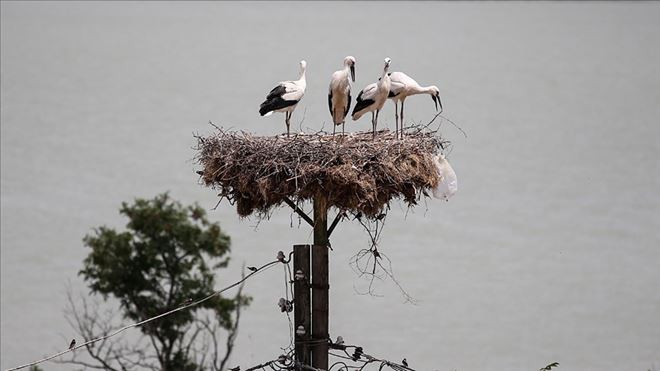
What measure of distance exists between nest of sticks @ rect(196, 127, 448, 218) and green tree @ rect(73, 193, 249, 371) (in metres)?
8.45

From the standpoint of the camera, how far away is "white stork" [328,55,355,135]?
9.41 meters

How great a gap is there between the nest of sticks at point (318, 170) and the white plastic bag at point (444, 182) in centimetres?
6

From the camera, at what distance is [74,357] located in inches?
698

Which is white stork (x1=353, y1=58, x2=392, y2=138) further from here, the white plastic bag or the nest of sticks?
the white plastic bag

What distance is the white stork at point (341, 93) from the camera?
9414 millimetres

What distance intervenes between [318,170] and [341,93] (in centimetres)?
116

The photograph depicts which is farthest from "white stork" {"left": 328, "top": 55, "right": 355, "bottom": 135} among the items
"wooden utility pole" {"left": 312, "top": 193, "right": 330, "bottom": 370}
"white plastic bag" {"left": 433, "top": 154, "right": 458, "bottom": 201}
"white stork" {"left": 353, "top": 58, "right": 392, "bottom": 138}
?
"wooden utility pole" {"left": 312, "top": 193, "right": 330, "bottom": 370}

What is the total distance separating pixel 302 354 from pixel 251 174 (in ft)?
4.00

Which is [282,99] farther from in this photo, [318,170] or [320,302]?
[320,302]

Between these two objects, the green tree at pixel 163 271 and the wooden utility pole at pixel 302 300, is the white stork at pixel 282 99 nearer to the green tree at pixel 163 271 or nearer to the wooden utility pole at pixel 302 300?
the wooden utility pole at pixel 302 300

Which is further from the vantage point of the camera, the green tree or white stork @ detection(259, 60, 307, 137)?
the green tree

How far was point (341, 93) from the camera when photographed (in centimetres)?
943

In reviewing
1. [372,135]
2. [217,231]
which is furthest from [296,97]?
[217,231]

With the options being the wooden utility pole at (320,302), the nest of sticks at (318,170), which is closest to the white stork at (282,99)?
the nest of sticks at (318,170)
